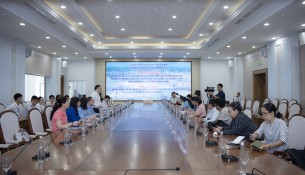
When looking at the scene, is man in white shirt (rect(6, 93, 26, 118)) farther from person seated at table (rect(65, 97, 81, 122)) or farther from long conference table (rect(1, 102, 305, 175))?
long conference table (rect(1, 102, 305, 175))

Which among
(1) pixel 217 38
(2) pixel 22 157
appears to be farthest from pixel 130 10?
(2) pixel 22 157

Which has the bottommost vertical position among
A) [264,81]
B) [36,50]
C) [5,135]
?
[5,135]

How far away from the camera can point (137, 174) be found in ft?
5.36

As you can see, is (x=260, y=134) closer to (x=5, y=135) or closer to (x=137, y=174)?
(x=137, y=174)

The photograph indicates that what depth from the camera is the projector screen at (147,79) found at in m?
14.3

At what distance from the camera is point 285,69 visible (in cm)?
821

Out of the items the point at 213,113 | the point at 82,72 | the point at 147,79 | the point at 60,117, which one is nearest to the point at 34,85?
the point at 82,72

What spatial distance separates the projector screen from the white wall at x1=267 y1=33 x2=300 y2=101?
5.52 metres

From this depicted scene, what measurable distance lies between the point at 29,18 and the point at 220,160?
5.71 meters

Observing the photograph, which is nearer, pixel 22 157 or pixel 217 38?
pixel 22 157

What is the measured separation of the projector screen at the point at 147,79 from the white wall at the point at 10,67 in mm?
5864

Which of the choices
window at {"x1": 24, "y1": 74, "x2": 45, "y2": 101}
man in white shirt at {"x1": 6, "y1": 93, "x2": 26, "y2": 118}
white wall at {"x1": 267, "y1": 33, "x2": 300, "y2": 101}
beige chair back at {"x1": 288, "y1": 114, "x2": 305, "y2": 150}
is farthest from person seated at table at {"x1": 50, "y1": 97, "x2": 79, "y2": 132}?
window at {"x1": 24, "y1": 74, "x2": 45, "y2": 101}

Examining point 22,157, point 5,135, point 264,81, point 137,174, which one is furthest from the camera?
point 264,81

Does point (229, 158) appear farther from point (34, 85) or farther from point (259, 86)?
point (34, 85)
